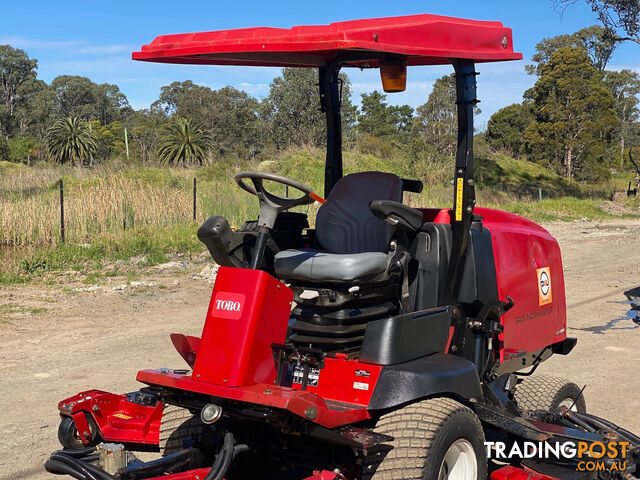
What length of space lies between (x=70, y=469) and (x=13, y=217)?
32.3 ft

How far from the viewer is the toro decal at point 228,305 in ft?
10.8

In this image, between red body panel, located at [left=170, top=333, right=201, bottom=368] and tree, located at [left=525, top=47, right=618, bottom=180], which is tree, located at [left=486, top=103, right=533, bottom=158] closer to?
tree, located at [left=525, top=47, right=618, bottom=180]

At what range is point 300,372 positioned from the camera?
3.67 meters

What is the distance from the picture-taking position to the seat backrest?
411 cm

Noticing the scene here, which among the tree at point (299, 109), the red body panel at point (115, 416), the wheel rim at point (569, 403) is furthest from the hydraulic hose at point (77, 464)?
the tree at point (299, 109)

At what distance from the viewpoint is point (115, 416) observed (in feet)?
13.6

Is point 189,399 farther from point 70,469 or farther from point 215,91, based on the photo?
point 215,91

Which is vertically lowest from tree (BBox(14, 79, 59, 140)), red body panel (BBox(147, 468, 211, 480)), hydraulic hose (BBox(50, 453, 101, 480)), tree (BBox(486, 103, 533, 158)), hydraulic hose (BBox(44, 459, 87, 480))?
red body panel (BBox(147, 468, 211, 480))

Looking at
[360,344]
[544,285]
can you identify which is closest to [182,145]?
[544,285]

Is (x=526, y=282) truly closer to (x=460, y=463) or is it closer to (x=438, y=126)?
(x=460, y=463)

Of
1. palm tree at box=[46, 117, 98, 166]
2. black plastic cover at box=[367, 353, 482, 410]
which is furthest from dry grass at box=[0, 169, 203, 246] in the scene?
palm tree at box=[46, 117, 98, 166]

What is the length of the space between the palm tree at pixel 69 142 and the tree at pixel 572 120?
2379 centimetres

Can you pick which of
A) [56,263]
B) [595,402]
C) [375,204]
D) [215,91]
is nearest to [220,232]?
[375,204]

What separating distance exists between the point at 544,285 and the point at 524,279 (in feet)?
0.98
